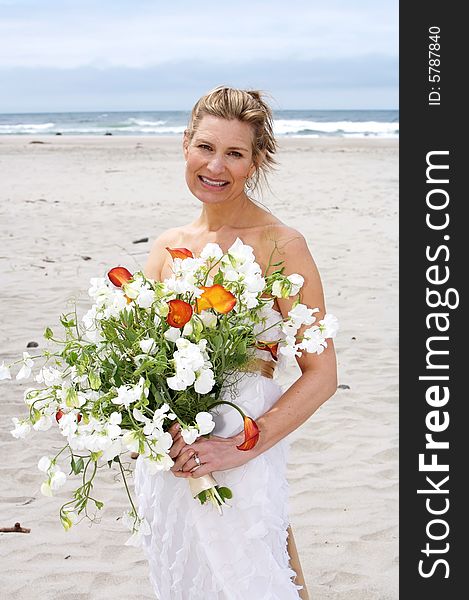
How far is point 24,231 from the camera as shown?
12.7 meters

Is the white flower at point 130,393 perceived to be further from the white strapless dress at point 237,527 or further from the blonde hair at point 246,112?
the blonde hair at point 246,112

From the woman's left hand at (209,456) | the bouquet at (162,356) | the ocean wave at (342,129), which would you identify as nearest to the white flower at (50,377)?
the bouquet at (162,356)

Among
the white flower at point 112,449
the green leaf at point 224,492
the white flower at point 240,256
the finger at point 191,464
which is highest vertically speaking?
the white flower at point 240,256

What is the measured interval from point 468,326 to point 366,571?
52.5 inches

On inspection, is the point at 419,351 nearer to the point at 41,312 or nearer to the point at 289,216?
the point at 41,312

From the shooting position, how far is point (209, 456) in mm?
2615

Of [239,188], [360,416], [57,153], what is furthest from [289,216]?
[57,153]

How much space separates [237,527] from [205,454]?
0.36 metres

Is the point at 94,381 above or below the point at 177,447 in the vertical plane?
above

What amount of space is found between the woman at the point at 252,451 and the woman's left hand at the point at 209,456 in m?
0.06

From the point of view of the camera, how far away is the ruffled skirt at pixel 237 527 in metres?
2.83

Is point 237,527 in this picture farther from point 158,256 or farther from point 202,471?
point 158,256

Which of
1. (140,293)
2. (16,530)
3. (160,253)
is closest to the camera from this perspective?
(140,293)

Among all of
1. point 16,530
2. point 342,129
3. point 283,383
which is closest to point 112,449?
point 16,530
